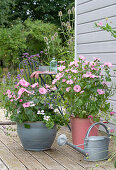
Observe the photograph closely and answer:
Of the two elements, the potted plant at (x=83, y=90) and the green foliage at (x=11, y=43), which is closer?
the potted plant at (x=83, y=90)

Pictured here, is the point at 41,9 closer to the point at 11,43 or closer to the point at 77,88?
the point at 11,43

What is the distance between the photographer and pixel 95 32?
13.9 feet

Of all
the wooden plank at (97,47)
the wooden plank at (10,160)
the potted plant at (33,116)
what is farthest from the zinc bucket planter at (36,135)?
the wooden plank at (97,47)

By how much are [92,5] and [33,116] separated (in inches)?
76.9

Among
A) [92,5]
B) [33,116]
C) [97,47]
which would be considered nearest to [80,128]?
[33,116]

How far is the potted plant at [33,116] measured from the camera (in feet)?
10.3

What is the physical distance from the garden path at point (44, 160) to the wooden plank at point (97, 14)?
1.65m

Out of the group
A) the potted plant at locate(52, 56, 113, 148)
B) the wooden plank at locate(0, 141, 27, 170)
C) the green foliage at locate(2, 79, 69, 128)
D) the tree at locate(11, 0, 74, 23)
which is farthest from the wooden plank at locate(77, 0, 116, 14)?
the tree at locate(11, 0, 74, 23)

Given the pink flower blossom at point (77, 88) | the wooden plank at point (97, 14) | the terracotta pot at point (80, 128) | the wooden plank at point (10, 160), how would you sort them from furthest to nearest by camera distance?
the wooden plank at point (97, 14) < the terracotta pot at point (80, 128) < the pink flower blossom at point (77, 88) < the wooden plank at point (10, 160)

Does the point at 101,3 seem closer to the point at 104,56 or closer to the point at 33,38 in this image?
the point at 104,56

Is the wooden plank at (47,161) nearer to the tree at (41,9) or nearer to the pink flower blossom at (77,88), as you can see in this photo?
the pink flower blossom at (77,88)

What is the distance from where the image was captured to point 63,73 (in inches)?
128

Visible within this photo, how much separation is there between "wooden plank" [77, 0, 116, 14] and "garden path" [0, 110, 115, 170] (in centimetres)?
179

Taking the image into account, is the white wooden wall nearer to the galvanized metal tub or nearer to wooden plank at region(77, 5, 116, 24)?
wooden plank at region(77, 5, 116, 24)
